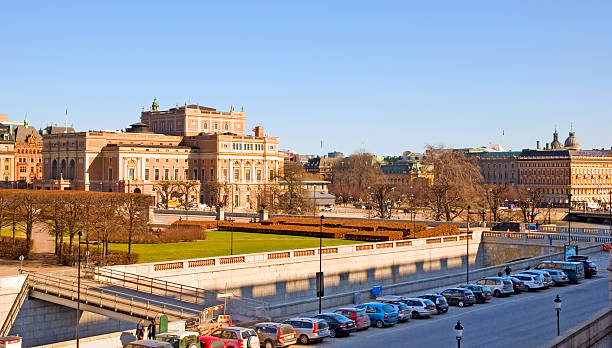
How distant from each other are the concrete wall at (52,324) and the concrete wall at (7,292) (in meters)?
0.64

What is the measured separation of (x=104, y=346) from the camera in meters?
32.7

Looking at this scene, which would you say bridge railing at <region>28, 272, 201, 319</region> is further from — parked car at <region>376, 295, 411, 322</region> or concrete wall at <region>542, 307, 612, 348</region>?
concrete wall at <region>542, 307, 612, 348</region>

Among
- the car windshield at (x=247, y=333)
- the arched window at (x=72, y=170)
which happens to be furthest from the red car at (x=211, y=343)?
the arched window at (x=72, y=170)

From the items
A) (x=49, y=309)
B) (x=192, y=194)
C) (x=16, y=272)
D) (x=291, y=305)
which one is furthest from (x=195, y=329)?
(x=192, y=194)

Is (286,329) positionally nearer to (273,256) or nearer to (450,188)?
(273,256)

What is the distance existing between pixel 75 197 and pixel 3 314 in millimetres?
22913

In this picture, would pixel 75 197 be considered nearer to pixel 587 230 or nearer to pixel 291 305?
pixel 291 305

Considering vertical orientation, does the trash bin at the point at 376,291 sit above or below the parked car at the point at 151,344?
below

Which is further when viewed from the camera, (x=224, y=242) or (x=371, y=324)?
(x=224, y=242)

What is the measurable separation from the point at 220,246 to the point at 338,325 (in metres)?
31.6

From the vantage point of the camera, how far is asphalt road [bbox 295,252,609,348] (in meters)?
35.7

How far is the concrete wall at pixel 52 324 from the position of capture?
40.9m

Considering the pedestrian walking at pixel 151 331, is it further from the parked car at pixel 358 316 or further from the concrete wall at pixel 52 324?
the parked car at pixel 358 316

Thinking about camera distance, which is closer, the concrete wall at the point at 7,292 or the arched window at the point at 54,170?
the concrete wall at the point at 7,292
